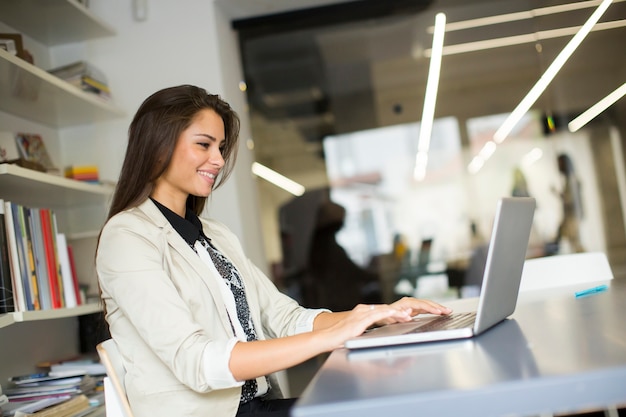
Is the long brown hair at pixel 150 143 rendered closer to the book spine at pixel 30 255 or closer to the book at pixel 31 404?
the book spine at pixel 30 255

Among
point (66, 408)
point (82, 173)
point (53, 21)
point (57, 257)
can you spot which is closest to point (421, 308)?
point (66, 408)

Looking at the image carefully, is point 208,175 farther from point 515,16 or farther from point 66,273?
point 515,16

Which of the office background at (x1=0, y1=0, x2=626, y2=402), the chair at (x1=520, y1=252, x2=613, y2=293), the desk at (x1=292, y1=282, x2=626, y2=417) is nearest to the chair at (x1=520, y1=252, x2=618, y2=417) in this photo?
the chair at (x1=520, y1=252, x2=613, y2=293)

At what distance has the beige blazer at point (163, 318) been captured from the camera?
145cm

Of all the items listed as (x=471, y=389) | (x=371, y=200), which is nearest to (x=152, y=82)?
(x=371, y=200)

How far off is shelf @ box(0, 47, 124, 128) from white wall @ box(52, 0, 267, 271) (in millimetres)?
168

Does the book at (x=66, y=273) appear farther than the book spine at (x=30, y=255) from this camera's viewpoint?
Yes

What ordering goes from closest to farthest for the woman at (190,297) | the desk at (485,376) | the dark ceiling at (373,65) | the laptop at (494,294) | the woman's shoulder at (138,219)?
the desk at (485,376)
the laptop at (494,294)
the woman at (190,297)
the woman's shoulder at (138,219)
the dark ceiling at (373,65)

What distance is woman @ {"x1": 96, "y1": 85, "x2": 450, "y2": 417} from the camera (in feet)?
4.54

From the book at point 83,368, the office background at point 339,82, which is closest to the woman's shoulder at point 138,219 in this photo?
the book at point 83,368

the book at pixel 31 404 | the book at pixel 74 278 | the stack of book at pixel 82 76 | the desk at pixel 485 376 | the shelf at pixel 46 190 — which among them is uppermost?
the stack of book at pixel 82 76

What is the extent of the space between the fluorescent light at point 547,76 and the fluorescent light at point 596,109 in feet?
0.79

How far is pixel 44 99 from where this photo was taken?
9.15 feet

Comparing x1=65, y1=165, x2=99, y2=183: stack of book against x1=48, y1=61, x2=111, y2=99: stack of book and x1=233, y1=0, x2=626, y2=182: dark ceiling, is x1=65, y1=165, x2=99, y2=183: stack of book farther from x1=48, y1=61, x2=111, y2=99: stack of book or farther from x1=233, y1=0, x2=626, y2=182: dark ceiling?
x1=233, y1=0, x2=626, y2=182: dark ceiling
